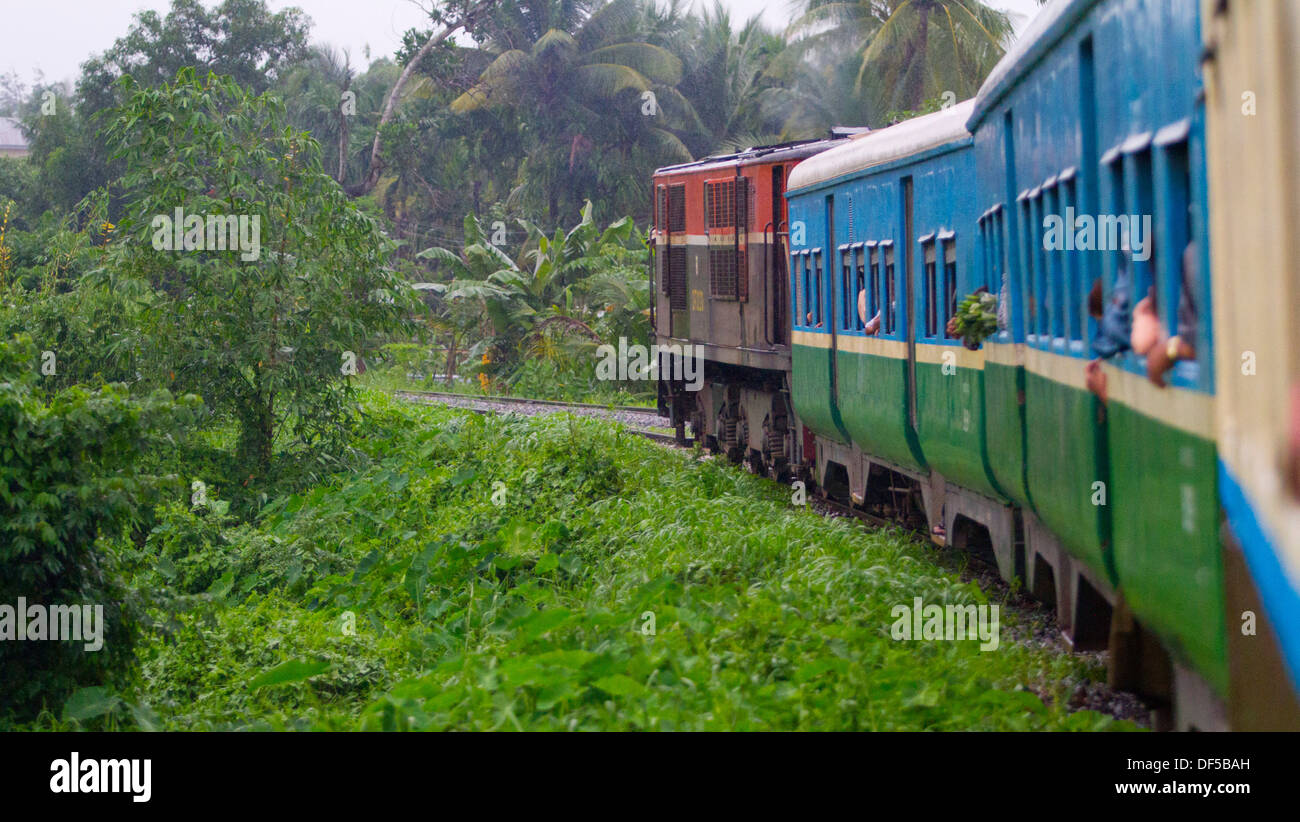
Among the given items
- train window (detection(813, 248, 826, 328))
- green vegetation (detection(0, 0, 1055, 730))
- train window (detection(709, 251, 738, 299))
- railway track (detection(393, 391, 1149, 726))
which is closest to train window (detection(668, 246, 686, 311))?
train window (detection(709, 251, 738, 299))

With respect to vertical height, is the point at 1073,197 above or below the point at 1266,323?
above

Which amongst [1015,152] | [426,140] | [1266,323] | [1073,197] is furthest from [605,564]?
[426,140]

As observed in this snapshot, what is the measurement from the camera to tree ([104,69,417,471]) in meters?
14.7

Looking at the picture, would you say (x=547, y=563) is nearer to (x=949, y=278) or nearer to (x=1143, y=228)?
(x=949, y=278)

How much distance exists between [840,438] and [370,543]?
432cm

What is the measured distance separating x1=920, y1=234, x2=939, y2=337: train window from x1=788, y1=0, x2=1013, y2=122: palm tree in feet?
56.8

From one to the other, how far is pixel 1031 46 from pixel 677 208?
11.6 meters

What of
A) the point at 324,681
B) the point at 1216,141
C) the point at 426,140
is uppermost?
the point at 426,140

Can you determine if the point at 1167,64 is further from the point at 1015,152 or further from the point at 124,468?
the point at 124,468

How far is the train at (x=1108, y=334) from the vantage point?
3172 millimetres

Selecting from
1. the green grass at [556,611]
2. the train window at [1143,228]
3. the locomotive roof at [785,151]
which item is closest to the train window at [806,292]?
the locomotive roof at [785,151]

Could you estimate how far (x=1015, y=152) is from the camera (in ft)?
23.2

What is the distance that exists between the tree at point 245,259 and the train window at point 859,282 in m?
6.13

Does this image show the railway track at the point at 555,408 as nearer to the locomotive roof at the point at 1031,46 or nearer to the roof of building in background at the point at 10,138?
the locomotive roof at the point at 1031,46
